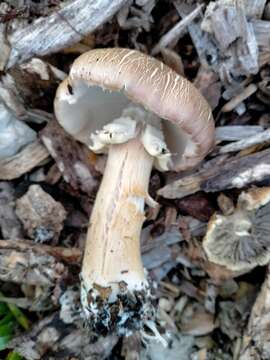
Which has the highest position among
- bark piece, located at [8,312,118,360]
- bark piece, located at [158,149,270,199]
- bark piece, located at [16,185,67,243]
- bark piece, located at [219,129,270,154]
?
bark piece, located at [16,185,67,243]

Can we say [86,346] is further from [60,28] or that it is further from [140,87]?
[60,28]

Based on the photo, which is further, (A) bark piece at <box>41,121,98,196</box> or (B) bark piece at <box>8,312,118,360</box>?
(A) bark piece at <box>41,121,98,196</box>

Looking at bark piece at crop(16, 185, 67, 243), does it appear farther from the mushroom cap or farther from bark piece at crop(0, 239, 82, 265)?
the mushroom cap

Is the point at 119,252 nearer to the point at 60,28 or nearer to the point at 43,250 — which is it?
the point at 43,250

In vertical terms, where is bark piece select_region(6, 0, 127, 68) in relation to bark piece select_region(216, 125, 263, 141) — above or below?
above

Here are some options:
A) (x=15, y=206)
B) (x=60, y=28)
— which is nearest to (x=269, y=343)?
(x=15, y=206)

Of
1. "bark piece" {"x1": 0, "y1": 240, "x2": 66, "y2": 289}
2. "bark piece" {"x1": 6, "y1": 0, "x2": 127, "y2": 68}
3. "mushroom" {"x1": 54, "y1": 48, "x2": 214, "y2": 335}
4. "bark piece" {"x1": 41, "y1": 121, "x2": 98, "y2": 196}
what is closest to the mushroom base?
"mushroom" {"x1": 54, "y1": 48, "x2": 214, "y2": 335}

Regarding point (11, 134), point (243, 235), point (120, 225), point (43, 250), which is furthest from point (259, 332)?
point (11, 134)

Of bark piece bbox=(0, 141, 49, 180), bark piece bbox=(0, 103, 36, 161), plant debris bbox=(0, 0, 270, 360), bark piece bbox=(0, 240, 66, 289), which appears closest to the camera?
plant debris bbox=(0, 0, 270, 360)

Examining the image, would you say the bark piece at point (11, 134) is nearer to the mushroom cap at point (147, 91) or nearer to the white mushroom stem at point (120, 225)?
the mushroom cap at point (147, 91)
